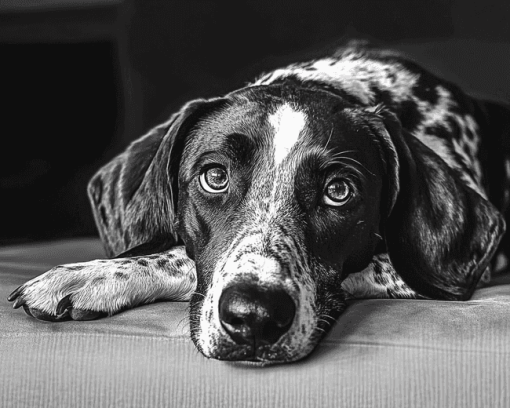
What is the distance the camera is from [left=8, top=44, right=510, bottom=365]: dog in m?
1.66

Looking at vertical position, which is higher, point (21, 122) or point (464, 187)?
point (464, 187)

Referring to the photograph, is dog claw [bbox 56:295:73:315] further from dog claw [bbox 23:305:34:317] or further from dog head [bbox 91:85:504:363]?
dog head [bbox 91:85:504:363]

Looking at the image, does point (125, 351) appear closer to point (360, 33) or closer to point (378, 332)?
point (378, 332)

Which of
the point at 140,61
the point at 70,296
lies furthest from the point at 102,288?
the point at 140,61

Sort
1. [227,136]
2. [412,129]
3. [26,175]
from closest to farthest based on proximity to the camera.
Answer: [227,136] → [412,129] → [26,175]

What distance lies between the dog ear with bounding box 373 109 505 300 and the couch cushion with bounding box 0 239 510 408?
0.32 metres

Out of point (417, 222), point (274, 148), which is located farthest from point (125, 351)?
point (417, 222)

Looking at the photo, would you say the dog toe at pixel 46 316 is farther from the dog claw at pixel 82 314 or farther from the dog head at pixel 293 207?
the dog head at pixel 293 207

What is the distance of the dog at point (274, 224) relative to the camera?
1.66 metres

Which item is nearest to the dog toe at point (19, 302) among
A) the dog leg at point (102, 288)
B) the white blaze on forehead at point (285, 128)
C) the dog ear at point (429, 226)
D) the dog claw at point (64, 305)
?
the dog leg at point (102, 288)

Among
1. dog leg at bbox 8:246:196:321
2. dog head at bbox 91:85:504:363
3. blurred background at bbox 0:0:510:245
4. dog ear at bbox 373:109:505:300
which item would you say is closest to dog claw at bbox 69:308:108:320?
dog leg at bbox 8:246:196:321

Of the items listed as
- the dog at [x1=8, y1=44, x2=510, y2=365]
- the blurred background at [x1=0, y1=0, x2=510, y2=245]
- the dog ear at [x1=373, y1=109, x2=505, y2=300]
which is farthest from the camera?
the blurred background at [x1=0, y1=0, x2=510, y2=245]

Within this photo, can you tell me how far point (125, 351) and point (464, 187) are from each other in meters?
1.02

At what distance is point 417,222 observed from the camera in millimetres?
2088
